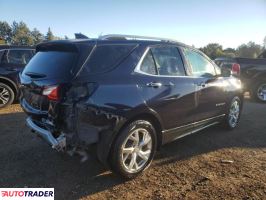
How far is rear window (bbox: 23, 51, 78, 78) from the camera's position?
3.68m

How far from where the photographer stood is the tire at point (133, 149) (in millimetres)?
3852

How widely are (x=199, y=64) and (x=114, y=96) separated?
2253 millimetres

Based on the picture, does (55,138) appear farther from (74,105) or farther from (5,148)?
(5,148)

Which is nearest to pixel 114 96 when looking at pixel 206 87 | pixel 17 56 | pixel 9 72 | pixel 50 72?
pixel 50 72

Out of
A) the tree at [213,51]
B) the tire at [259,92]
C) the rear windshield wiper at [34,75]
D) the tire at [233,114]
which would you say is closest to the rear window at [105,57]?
the rear windshield wiper at [34,75]

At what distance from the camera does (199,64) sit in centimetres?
543

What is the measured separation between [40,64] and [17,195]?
66.3 inches

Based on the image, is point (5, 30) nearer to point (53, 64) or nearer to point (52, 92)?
point (53, 64)

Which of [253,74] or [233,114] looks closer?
[233,114]

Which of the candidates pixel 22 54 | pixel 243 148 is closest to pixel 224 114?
pixel 243 148

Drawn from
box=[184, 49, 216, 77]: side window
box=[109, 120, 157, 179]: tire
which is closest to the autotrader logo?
box=[109, 120, 157, 179]: tire

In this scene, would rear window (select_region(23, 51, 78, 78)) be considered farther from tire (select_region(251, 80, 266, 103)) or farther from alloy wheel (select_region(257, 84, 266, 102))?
→ alloy wheel (select_region(257, 84, 266, 102))

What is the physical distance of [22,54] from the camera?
8.91 metres

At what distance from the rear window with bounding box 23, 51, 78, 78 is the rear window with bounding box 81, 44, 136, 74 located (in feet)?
0.66
